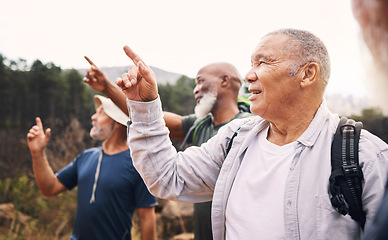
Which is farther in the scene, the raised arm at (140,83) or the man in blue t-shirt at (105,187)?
the man in blue t-shirt at (105,187)

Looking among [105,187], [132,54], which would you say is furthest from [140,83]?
[105,187]

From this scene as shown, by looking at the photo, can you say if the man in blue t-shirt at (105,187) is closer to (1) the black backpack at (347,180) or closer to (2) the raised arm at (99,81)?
(2) the raised arm at (99,81)

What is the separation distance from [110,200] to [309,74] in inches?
76.7

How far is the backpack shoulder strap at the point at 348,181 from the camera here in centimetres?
110

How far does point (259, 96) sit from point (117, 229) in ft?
6.03

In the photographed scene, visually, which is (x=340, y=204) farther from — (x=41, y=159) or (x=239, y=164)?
(x=41, y=159)

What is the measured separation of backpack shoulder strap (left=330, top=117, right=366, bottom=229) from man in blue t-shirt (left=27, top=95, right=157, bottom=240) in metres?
1.92

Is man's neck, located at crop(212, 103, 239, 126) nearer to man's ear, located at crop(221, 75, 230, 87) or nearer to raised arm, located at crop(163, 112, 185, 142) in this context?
man's ear, located at crop(221, 75, 230, 87)

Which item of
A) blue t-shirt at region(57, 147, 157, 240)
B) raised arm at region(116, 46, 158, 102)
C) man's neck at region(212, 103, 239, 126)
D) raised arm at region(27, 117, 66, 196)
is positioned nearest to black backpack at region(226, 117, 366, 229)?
raised arm at region(116, 46, 158, 102)

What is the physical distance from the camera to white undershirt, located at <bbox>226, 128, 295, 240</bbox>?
50.4 inches

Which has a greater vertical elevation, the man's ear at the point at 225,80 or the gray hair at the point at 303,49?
the gray hair at the point at 303,49

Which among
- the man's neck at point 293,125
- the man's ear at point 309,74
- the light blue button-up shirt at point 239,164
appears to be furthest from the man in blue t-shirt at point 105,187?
the man's ear at point 309,74

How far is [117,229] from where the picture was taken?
8.72 feet

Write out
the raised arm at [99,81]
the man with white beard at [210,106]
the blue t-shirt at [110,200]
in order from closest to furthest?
the raised arm at [99,81], the blue t-shirt at [110,200], the man with white beard at [210,106]
